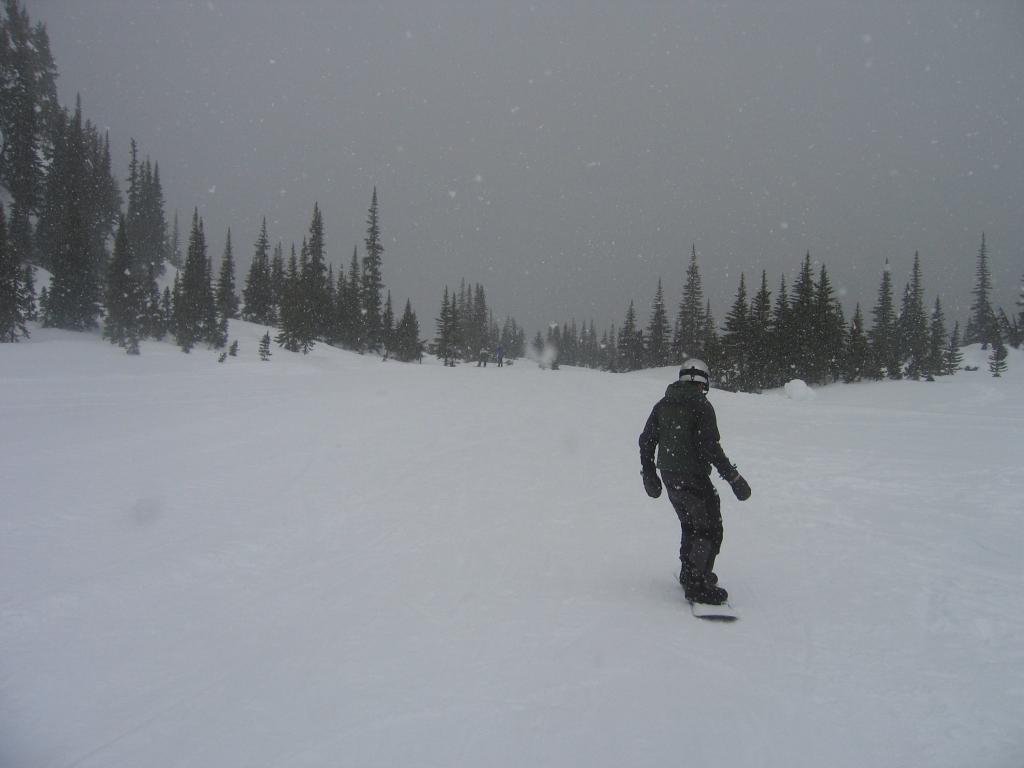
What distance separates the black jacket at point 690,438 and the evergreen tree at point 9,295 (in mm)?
39436

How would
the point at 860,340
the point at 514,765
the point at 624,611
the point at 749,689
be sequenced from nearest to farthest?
the point at 514,765 < the point at 749,689 < the point at 624,611 < the point at 860,340

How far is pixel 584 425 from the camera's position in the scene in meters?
15.5

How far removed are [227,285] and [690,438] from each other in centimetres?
6025

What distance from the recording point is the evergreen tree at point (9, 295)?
29656 mm

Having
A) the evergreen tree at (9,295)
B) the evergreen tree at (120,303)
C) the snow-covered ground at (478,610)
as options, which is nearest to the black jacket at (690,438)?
the snow-covered ground at (478,610)

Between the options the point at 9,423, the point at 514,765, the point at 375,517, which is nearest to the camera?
the point at 514,765

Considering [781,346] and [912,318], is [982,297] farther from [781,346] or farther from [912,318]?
[781,346]

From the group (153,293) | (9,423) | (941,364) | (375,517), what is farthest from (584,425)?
(941,364)

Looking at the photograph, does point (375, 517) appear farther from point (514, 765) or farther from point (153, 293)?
point (153, 293)

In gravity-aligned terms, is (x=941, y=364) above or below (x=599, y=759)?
above

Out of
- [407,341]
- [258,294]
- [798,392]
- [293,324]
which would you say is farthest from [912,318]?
[258,294]

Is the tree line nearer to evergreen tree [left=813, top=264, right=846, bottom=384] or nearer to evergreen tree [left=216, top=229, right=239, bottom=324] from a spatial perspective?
evergreen tree [left=813, top=264, right=846, bottom=384]

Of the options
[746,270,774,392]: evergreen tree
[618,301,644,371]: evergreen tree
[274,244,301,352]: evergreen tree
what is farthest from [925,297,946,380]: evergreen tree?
[274,244,301,352]: evergreen tree

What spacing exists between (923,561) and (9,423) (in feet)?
54.3
